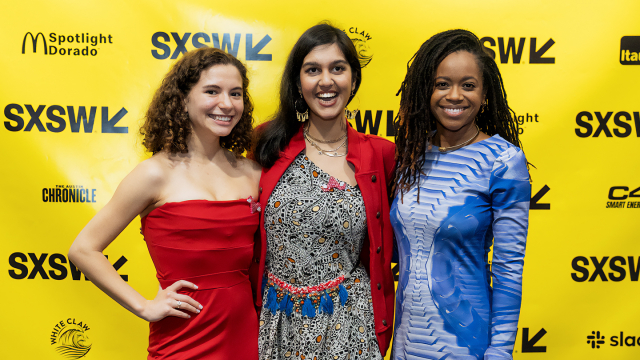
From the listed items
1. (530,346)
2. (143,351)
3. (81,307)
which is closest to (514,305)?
(530,346)

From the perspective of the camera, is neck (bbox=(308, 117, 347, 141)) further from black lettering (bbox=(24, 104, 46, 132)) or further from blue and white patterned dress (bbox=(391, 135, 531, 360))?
black lettering (bbox=(24, 104, 46, 132))

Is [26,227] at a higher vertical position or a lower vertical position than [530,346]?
higher

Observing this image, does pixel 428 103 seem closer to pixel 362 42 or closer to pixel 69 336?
pixel 362 42

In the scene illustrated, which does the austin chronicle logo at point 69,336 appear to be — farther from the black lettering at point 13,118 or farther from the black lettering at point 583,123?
the black lettering at point 583,123

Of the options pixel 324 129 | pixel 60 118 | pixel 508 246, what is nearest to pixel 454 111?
pixel 508 246

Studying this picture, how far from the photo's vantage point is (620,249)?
2.86 m

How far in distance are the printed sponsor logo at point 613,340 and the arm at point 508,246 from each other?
190cm

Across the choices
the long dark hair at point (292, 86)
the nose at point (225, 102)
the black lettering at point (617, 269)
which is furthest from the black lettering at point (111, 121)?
the black lettering at point (617, 269)

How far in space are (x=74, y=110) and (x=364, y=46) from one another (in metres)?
1.90

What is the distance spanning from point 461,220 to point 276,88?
1786 mm

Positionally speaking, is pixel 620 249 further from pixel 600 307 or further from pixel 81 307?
pixel 81 307

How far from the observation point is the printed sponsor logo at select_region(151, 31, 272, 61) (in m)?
2.82

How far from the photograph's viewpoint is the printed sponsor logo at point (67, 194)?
2.82 meters

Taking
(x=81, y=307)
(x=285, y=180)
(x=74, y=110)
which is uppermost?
(x=74, y=110)
